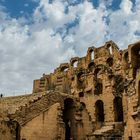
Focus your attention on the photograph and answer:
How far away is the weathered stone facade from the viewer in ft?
73.2

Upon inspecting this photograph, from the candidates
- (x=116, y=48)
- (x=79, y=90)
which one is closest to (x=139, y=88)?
(x=79, y=90)

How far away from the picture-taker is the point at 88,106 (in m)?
35.0

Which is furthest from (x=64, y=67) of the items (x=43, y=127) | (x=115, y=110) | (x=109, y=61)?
(x=43, y=127)

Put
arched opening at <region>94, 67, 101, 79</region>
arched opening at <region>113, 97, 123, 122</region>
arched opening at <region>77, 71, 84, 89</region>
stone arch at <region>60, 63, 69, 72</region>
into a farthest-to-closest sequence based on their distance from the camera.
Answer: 1. stone arch at <region>60, 63, 69, 72</region>
2. arched opening at <region>77, 71, 84, 89</region>
3. arched opening at <region>94, 67, 101, 79</region>
4. arched opening at <region>113, 97, 123, 122</region>

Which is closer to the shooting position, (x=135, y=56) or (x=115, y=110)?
(x=135, y=56)

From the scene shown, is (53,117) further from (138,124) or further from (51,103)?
(138,124)

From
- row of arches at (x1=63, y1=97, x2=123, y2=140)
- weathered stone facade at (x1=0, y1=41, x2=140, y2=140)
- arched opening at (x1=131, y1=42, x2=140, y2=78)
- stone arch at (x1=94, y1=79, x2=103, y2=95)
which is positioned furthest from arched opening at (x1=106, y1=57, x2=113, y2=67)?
arched opening at (x1=131, y1=42, x2=140, y2=78)

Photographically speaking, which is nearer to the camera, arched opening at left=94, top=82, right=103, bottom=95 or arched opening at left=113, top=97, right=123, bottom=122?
arched opening at left=113, top=97, right=123, bottom=122

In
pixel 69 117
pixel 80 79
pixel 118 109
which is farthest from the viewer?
pixel 80 79

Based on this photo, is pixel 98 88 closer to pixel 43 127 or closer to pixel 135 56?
pixel 43 127

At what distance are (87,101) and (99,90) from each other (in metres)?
1.80

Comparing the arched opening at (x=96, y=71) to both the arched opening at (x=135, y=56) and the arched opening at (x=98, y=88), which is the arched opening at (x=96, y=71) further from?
the arched opening at (x=135, y=56)

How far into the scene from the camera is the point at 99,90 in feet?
117

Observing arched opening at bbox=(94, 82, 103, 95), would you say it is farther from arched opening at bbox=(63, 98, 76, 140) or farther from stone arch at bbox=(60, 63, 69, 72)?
stone arch at bbox=(60, 63, 69, 72)
